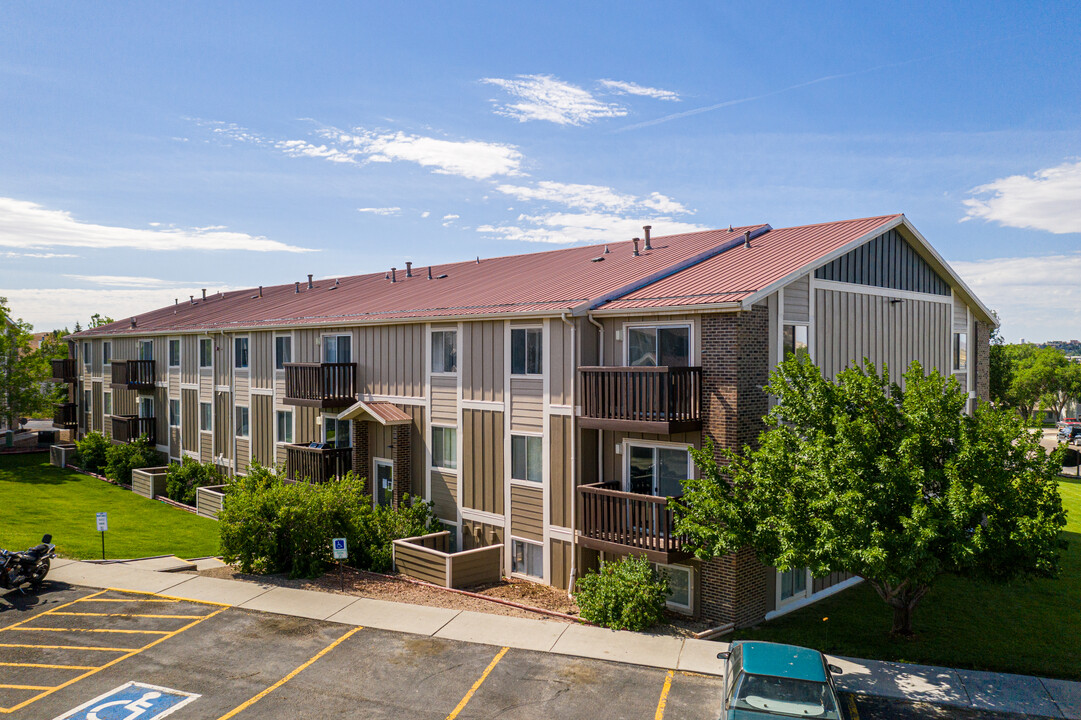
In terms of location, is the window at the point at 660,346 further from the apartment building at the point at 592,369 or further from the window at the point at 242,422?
the window at the point at 242,422

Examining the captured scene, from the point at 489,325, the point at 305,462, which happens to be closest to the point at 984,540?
the point at 489,325

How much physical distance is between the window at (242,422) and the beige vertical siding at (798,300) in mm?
23322

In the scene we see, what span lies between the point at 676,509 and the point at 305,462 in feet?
49.0

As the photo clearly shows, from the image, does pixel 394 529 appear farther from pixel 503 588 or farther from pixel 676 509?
pixel 676 509

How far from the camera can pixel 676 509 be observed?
54.5ft

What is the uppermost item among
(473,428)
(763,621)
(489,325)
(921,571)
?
(489,325)

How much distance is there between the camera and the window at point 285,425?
29.6 meters

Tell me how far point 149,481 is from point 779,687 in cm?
3131

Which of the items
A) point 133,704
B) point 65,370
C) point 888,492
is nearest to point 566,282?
point 888,492

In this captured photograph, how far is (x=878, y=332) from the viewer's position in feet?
69.9

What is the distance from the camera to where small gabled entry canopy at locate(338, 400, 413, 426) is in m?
23.7

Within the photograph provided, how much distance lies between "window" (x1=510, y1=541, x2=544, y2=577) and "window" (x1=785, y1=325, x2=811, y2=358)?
26.9ft

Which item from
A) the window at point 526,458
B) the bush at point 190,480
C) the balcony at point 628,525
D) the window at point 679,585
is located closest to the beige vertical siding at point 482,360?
the window at point 526,458

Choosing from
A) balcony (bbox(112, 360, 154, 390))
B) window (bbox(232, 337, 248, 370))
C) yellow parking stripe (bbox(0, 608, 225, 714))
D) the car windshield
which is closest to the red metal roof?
window (bbox(232, 337, 248, 370))
